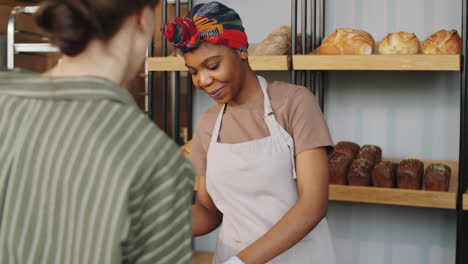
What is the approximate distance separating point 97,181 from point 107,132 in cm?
5

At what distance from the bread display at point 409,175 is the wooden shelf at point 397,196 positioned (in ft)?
0.21

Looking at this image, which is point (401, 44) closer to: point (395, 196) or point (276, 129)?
point (395, 196)

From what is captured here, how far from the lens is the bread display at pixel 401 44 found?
6.46ft

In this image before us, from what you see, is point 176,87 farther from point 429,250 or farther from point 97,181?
point 97,181

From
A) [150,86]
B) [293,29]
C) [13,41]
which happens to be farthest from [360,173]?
[13,41]

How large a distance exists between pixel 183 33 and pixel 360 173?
3.54 feet

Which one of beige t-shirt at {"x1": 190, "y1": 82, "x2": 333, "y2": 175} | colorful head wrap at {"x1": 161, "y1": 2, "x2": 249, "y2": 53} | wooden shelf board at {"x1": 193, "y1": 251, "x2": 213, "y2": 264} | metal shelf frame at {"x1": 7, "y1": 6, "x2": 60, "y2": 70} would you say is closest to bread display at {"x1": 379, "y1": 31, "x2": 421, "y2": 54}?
beige t-shirt at {"x1": 190, "y1": 82, "x2": 333, "y2": 175}

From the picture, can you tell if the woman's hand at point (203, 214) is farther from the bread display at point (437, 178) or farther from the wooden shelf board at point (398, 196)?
the bread display at point (437, 178)

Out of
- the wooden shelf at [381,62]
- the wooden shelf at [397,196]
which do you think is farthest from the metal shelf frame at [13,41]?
the wooden shelf at [397,196]

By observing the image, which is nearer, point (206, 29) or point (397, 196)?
point (206, 29)

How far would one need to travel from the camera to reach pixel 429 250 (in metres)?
2.23

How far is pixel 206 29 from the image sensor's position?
127 cm

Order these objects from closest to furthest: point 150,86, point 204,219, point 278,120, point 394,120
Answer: point 278,120 → point 204,219 → point 394,120 → point 150,86

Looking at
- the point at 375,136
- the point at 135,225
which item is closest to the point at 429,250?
the point at 375,136
